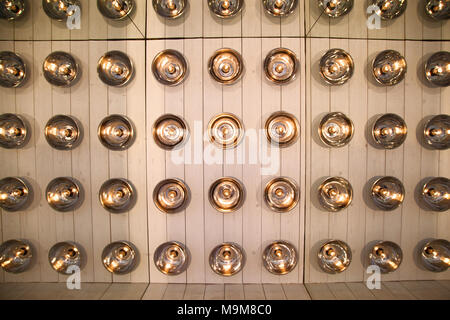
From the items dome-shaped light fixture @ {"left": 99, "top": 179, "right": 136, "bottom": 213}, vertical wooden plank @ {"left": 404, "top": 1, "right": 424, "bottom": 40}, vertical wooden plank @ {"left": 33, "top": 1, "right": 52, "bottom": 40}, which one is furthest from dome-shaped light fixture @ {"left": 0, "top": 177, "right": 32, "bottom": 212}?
vertical wooden plank @ {"left": 404, "top": 1, "right": 424, "bottom": 40}

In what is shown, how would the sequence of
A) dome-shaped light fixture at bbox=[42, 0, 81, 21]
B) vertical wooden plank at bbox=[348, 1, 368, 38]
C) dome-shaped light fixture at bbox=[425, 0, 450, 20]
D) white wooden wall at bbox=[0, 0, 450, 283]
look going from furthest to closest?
white wooden wall at bbox=[0, 0, 450, 283]
dome-shaped light fixture at bbox=[42, 0, 81, 21]
dome-shaped light fixture at bbox=[425, 0, 450, 20]
vertical wooden plank at bbox=[348, 1, 368, 38]

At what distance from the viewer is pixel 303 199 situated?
8.39 feet

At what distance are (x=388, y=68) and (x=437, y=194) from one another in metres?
Answer: 1.46

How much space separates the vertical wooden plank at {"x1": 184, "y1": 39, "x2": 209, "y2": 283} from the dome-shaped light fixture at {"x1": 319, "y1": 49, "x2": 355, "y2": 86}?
1.30m

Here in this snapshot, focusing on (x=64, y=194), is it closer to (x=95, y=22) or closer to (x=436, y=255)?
(x=95, y=22)

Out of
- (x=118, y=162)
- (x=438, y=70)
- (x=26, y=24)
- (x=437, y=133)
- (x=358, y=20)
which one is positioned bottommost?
(x=118, y=162)

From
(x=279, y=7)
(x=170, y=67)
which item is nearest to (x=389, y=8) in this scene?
(x=279, y=7)

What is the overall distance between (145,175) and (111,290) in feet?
4.15

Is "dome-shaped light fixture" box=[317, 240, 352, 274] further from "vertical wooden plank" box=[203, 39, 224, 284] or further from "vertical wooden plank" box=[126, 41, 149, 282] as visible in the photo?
"vertical wooden plank" box=[126, 41, 149, 282]

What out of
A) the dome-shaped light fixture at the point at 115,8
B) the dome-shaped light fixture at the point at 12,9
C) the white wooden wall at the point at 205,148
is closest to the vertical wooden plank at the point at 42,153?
the white wooden wall at the point at 205,148

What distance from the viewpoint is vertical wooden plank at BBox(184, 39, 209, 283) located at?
99.7 inches

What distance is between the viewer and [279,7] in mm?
2529

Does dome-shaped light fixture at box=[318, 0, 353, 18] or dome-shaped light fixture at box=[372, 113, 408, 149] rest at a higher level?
dome-shaped light fixture at box=[318, 0, 353, 18]

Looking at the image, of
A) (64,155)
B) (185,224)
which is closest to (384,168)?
(185,224)
